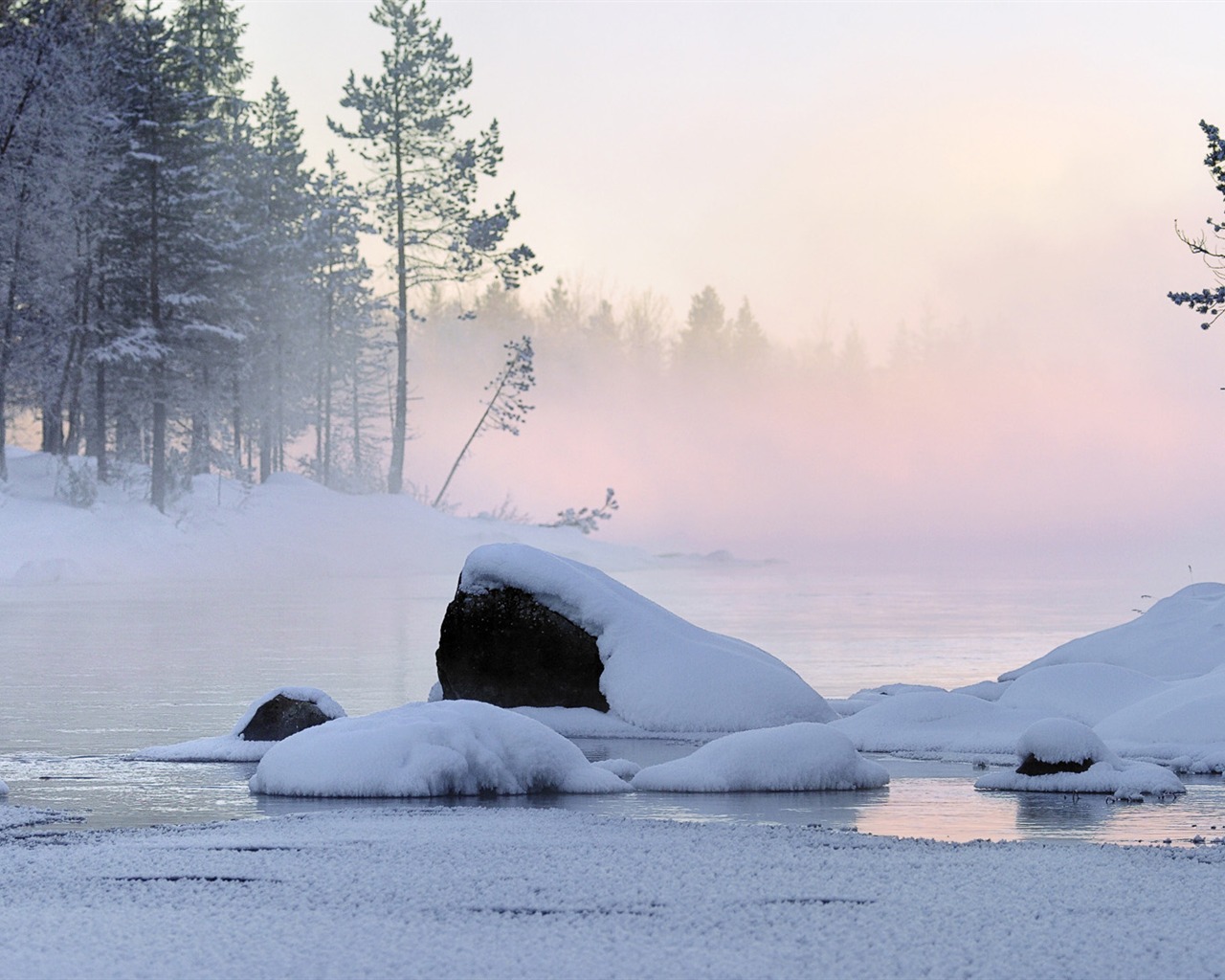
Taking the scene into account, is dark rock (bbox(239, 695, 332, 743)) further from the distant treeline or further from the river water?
the distant treeline

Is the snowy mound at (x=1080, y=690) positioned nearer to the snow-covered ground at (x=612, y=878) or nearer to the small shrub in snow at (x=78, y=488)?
the snow-covered ground at (x=612, y=878)

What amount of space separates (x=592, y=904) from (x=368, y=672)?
30.2 ft

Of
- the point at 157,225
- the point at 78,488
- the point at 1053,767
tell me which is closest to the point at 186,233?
the point at 157,225

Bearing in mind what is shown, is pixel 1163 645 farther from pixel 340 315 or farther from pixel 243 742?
pixel 340 315

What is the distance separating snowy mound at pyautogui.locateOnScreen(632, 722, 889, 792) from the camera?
7.69 metres

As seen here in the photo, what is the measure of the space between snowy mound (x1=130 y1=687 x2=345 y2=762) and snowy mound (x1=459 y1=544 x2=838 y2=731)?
2.14m

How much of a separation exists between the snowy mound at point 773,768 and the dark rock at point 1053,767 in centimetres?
76

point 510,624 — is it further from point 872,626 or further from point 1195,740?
point 872,626

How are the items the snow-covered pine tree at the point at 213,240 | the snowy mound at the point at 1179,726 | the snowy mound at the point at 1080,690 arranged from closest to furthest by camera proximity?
the snowy mound at the point at 1179,726 → the snowy mound at the point at 1080,690 → the snow-covered pine tree at the point at 213,240

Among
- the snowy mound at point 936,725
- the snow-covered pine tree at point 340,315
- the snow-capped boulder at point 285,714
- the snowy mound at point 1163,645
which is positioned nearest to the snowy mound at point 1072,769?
the snowy mound at point 936,725

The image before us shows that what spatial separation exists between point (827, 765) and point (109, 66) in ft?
108

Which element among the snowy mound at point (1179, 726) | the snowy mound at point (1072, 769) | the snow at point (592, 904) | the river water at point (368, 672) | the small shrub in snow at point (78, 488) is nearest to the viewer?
the snow at point (592, 904)

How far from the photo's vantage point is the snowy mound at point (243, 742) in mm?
8719

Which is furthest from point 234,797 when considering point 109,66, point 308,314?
point 308,314
